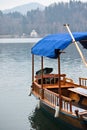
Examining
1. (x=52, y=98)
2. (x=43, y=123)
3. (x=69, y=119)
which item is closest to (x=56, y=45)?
(x=52, y=98)

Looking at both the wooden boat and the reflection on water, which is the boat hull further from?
the reflection on water

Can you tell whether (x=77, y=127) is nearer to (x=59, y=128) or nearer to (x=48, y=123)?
(x=59, y=128)

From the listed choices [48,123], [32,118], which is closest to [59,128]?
[48,123]

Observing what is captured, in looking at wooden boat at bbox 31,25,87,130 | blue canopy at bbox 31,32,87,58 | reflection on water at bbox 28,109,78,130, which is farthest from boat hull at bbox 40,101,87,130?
blue canopy at bbox 31,32,87,58

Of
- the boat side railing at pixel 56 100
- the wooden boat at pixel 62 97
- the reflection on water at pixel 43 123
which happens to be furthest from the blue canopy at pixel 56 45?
the reflection on water at pixel 43 123

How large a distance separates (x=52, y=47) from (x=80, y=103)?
2923 mm

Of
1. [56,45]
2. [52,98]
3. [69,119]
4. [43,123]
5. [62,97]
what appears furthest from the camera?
[43,123]

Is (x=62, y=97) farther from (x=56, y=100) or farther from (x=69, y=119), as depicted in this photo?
(x=69, y=119)

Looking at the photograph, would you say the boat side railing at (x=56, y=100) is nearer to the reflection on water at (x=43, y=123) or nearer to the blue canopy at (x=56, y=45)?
the reflection on water at (x=43, y=123)

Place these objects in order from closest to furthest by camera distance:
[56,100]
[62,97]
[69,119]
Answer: [69,119] < [62,97] < [56,100]

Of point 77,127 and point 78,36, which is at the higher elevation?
point 78,36

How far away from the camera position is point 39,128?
714 inches

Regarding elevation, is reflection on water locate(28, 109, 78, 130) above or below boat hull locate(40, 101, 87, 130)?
below

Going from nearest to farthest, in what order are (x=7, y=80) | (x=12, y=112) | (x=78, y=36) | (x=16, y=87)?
1. (x=78, y=36)
2. (x=12, y=112)
3. (x=16, y=87)
4. (x=7, y=80)
